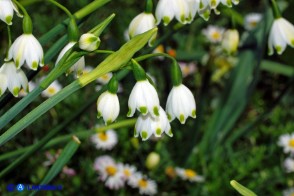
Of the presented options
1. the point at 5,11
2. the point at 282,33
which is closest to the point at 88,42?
the point at 5,11

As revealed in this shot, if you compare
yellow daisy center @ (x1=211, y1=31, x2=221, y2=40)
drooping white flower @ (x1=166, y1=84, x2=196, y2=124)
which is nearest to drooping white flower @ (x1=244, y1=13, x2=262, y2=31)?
yellow daisy center @ (x1=211, y1=31, x2=221, y2=40)

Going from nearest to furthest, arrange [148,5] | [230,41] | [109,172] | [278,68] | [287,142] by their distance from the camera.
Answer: [148,5] < [230,41] < [109,172] < [287,142] < [278,68]

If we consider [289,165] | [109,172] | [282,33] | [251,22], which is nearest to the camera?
[282,33]

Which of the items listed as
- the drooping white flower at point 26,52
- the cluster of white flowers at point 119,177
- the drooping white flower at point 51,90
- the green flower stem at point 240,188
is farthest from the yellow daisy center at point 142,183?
the drooping white flower at point 26,52

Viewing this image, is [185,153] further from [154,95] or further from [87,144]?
[154,95]

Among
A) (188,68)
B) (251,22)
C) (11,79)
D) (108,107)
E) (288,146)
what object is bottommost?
(108,107)

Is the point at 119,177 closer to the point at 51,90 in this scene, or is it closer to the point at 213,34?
the point at 51,90

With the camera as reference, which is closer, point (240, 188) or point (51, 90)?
point (240, 188)
